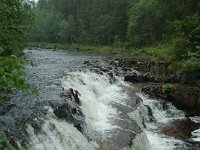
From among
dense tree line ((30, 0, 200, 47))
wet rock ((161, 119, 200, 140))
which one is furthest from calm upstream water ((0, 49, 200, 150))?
dense tree line ((30, 0, 200, 47))

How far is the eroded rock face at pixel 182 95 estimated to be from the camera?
67.6ft

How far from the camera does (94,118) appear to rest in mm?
16281

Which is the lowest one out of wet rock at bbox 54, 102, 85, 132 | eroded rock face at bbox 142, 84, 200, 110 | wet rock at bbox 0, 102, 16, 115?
eroded rock face at bbox 142, 84, 200, 110

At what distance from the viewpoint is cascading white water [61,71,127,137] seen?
15.6 metres

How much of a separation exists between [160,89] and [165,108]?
1.96m

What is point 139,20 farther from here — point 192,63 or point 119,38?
→ point 192,63

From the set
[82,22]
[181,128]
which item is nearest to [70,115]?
[181,128]

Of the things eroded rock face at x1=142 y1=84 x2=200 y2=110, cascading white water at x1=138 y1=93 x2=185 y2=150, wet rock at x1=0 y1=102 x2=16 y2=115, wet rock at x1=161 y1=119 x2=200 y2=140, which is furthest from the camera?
eroded rock face at x1=142 y1=84 x2=200 y2=110

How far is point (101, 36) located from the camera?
7675 centimetres

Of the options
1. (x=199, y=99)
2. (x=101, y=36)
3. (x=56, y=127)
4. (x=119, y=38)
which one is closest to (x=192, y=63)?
(x=199, y=99)

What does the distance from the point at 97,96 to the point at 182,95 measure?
17.6ft

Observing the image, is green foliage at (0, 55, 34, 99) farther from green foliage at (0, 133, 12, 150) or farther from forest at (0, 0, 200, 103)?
forest at (0, 0, 200, 103)

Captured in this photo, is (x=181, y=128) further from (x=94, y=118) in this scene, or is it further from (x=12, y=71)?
(x=12, y=71)

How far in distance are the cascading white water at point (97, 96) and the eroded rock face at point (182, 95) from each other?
2.50 metres
